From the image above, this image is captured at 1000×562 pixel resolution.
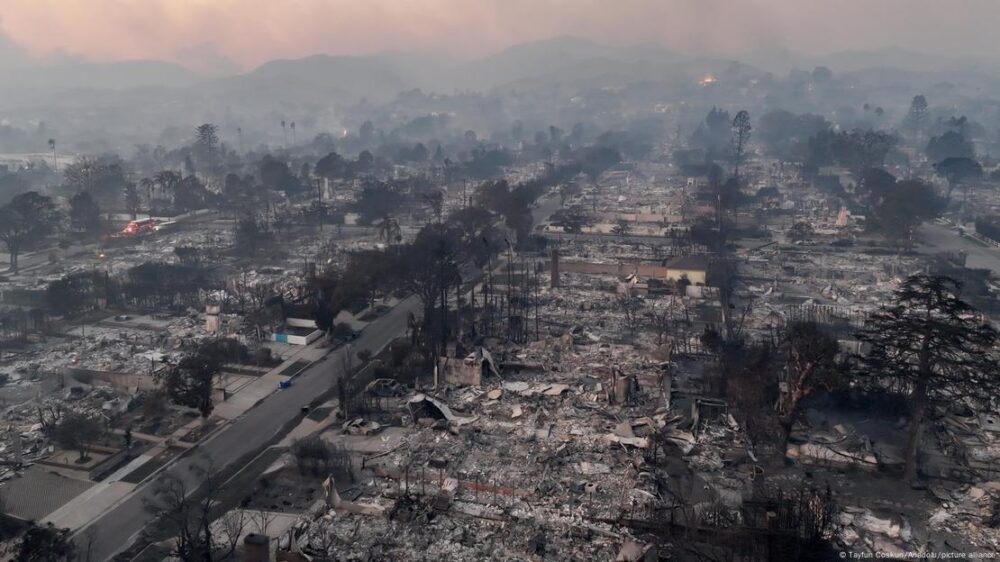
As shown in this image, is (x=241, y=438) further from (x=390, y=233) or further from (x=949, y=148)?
(x=949, y=148)

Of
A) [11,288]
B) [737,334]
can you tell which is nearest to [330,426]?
[737,334]

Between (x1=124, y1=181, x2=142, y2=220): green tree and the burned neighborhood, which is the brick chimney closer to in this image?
the burned neighborhood

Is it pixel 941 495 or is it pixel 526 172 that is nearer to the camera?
pixel 941 495

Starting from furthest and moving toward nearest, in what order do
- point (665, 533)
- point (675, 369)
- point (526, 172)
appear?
point (526, 172), point (675, 369), point (665, 533)

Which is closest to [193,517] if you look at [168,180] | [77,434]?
[77,434]

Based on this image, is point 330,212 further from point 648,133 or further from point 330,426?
point 648,133

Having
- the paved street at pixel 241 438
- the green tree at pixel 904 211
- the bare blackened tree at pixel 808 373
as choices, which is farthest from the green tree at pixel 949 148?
the paved street at pixel 241 438

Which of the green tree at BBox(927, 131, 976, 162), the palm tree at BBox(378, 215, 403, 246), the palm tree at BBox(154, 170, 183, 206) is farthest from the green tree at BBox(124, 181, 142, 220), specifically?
the green tree at BBox(927, 131, 976, 162)

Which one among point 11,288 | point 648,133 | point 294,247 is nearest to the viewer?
point 11,288
